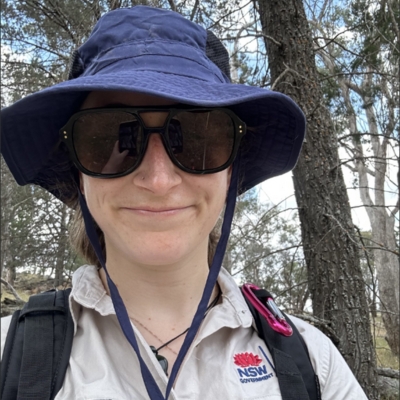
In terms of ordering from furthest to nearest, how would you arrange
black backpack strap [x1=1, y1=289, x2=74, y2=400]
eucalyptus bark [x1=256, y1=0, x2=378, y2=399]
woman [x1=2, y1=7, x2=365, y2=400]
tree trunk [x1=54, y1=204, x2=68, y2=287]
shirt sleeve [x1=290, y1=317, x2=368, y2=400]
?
tree trunk [x1=54, y1=204, x2=68, y2=287], eucalyptus bark [x1=256, y1=0, x2=378, y2=399], shirt sleeve [x1=290, y1=317, x2=368, y2=400], woman [x1=2, y1=7, x2=365, y2=400], black backpack strap [x1=1, y1=289, x2=74, y2=400]

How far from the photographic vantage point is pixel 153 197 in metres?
0.98

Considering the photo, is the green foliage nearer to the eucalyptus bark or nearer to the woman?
the eucalyptus bark

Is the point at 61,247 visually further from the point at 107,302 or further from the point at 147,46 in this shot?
the point at 147,46

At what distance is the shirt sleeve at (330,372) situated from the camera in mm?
1079

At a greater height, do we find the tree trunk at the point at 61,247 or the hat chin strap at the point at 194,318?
the tree trunk at the point at 61,247

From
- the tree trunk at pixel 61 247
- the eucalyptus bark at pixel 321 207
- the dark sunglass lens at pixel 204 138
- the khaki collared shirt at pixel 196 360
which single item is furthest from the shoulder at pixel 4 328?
the tree trunk at pixel 61 247

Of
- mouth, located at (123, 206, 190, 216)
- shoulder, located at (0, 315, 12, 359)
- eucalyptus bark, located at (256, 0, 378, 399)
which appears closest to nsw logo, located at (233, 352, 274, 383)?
mouth, located at (123, 206, 190, 216)

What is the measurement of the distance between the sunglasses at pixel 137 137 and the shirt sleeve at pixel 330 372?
1.80ft

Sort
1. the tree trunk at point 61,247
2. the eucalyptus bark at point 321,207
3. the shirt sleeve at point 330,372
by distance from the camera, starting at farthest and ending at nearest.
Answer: the tree trunk at point 61,247, the eucalyptus bark at point 321,207, the shirt sleeve at point 330,372

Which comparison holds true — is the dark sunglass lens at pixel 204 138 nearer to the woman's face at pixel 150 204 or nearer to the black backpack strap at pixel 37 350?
the woman's face at pixel 150 204

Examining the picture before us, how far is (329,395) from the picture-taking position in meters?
1.08

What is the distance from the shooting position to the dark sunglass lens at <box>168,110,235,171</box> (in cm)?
98

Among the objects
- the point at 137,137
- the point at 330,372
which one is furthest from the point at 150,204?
the point at 330,372

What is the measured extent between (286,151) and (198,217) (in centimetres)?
42
